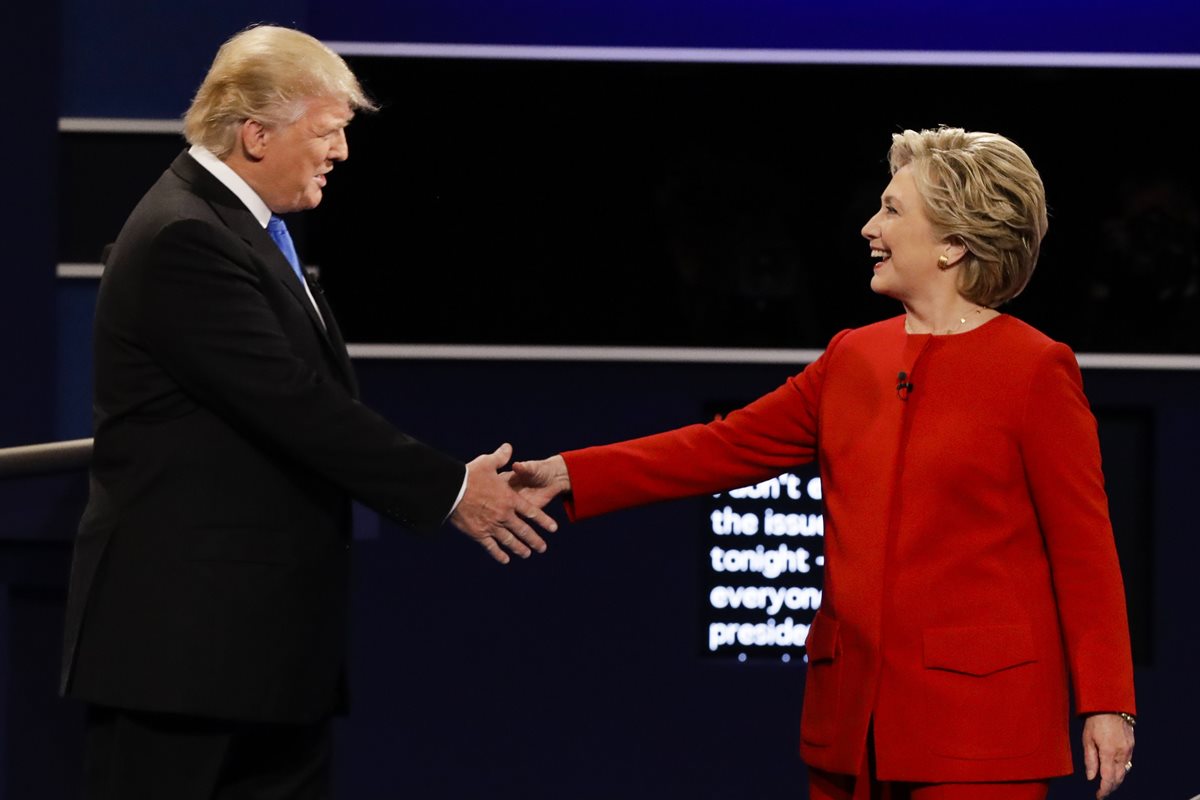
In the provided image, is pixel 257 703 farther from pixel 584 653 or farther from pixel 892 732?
pixel 584 653

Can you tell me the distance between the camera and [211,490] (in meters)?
2.20

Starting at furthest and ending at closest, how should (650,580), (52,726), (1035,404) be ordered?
1. (650,580)
2. (52,726)
3. (1035,404)

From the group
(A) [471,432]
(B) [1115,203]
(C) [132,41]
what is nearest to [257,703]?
(A) [471,432]

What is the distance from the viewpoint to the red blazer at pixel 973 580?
85.0 inches

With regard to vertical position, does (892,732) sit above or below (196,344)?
below

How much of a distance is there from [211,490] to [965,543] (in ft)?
3.26

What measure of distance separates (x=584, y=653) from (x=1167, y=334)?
163 cm

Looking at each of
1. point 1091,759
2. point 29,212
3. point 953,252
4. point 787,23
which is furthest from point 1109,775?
point 29,212

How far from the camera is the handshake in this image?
2.56 metres

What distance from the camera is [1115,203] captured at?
157 inches

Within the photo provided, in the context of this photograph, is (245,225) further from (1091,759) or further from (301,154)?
(1091,759)

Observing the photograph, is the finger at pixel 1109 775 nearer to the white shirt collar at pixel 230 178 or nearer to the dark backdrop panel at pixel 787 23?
the white shirt collar at pixel 230 178

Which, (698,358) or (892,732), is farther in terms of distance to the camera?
(698,358)

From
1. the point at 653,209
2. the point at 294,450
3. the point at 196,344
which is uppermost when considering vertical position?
the point at 653,209
